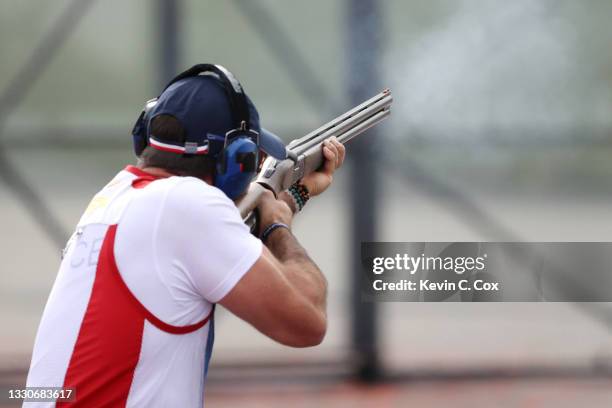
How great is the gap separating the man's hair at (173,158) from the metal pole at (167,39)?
2835mm

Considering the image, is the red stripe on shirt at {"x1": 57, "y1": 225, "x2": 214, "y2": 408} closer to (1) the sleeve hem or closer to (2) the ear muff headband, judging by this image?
(1) the sleeve hem

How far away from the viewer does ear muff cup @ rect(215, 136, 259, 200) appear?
1655mm

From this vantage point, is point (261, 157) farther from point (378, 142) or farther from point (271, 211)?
point (378, 142)

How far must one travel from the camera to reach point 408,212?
456 cm

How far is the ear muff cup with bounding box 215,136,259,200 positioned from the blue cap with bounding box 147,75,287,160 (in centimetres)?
2

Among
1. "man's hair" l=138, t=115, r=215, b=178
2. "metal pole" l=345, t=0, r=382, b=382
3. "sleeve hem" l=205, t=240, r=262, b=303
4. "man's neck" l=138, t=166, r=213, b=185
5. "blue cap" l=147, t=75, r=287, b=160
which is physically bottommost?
"sleeve hem" l=205, t=240, r=262, b=303

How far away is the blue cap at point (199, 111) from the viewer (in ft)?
5.31

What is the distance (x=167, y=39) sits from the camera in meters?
4.48

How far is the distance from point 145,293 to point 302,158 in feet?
2.61

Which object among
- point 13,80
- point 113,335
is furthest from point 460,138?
point 113,335

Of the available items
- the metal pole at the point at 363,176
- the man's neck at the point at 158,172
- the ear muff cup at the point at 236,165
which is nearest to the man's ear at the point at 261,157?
the ear muff cup at the point at 236,165

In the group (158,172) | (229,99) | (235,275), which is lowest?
(235,275)

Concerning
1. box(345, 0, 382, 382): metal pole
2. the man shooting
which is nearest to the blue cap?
the man shooting

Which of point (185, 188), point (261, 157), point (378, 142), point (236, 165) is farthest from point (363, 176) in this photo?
point (185, 188)
